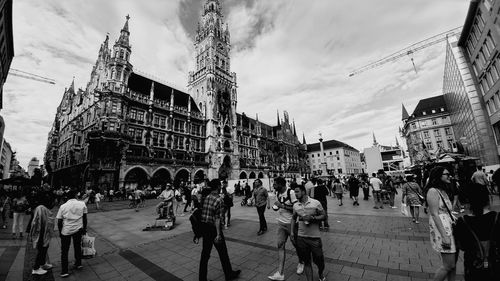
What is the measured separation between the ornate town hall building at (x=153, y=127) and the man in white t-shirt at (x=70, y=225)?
25180mm

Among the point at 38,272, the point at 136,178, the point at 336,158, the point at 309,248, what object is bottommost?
the point at 38,272

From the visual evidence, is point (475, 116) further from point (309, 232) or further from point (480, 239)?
point (309, 232)

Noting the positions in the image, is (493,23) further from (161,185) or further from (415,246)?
(161,185)

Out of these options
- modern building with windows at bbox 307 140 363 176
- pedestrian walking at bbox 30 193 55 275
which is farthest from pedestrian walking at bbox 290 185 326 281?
modern building with windows at bbox 307 140 363 176

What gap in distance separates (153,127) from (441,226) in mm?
34938

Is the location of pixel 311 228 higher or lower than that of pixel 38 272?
higher

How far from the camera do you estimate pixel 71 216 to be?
15.3ft

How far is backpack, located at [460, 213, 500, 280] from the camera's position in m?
2.16

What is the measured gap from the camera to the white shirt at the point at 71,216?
460 centimetres

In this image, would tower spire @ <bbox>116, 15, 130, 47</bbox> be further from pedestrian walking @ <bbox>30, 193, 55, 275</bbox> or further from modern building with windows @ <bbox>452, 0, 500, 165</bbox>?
modern building with windows @ <bbox>452, 0, 500, 165</bbox>

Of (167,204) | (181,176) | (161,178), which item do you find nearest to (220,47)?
(181,176)

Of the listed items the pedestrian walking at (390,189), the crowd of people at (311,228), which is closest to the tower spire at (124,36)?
the crowd of people at (311,228)

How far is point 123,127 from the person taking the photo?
28562 mm

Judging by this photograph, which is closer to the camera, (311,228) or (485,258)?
(485,258)
